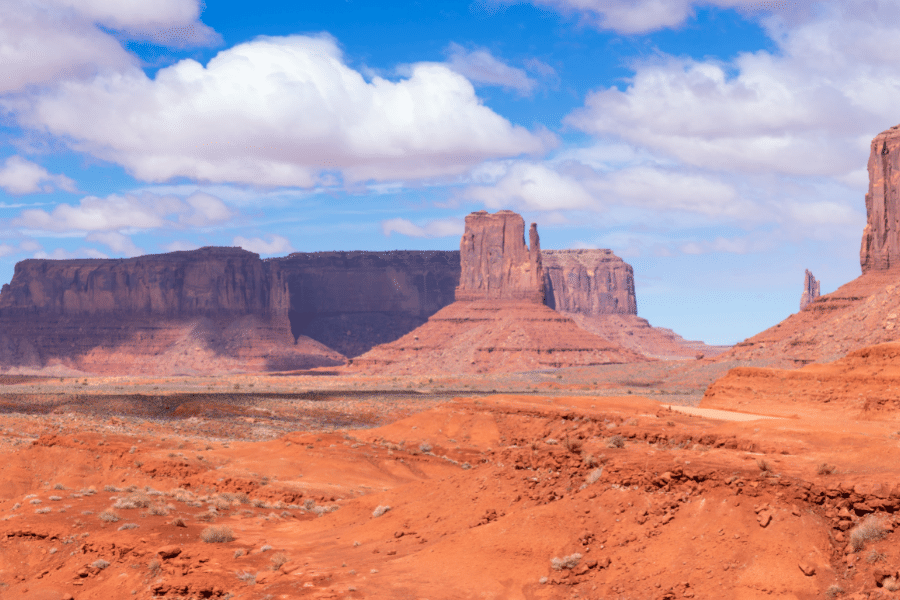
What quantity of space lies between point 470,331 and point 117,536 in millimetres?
114420

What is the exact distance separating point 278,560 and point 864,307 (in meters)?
75.6

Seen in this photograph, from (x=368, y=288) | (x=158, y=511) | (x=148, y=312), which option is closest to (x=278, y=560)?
(x=158, y=511)

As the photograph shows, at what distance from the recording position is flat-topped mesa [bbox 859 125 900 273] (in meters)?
93.7

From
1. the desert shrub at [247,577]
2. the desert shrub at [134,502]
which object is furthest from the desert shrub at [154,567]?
the desert shrub at [134,502]

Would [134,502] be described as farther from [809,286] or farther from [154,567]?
[809,286]

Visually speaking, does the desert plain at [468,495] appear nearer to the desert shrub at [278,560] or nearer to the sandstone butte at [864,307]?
the desert shrub at [278,560]

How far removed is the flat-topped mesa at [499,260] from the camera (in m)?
140

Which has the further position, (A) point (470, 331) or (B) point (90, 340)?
(B) point (90, 340)

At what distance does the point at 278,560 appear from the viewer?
1462cm

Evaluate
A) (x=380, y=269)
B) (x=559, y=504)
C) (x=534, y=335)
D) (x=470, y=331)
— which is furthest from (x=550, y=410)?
(x=380, y=269)

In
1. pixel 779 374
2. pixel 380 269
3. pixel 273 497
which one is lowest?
pixel 273 497

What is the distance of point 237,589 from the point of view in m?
13.5

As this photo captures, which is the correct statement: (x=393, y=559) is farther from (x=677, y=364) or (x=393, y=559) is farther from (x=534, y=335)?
(x=534, y=335)

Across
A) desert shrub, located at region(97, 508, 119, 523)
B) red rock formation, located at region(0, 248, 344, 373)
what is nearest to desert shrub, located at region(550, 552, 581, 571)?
desert shrub, located at region(97, 508, 119, 523)
